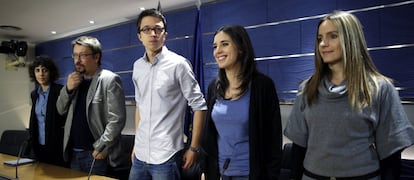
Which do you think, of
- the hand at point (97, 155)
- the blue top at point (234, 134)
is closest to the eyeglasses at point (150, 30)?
the blue top at point (234, 134)

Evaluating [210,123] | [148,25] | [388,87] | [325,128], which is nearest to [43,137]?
[148,25]

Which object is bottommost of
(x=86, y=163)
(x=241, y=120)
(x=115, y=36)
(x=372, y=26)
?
(x=86, y=163)

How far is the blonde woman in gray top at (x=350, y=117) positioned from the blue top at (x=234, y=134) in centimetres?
23

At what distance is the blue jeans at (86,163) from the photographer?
1.83 metres

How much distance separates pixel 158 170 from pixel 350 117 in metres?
0.86

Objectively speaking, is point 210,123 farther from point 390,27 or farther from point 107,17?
point 107,17

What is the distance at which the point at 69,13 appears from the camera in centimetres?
407

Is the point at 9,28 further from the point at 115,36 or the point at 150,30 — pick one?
the point at 150,30

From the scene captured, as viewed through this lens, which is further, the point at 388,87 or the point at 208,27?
the point at 208,27

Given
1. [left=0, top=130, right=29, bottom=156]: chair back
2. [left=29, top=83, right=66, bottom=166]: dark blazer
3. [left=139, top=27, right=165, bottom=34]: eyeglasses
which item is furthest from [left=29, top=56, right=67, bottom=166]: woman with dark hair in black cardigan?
[left=0, top=130, right=29, bottom=156]: chair back

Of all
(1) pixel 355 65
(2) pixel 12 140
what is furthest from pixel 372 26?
(2) pixel 12 140

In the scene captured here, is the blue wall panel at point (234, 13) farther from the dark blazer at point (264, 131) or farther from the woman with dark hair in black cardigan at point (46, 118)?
the dark blazer at point (264, 131)

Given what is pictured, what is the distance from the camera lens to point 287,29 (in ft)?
9.55

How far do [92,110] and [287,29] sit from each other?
6.05 ft
